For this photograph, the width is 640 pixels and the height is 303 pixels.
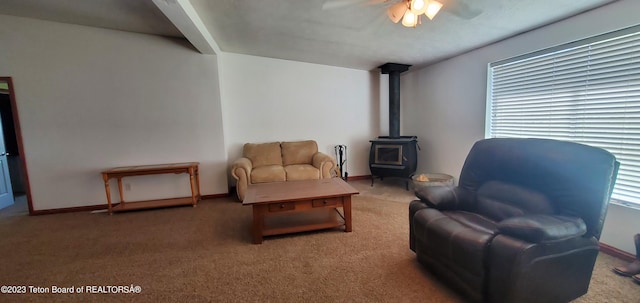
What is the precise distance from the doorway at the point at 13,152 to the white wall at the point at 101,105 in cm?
7

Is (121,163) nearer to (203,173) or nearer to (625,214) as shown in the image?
(203,173)

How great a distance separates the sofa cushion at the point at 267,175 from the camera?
3438 mm

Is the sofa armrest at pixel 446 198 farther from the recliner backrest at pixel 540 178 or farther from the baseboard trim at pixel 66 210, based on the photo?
the baseboard trim at pixel 66 210

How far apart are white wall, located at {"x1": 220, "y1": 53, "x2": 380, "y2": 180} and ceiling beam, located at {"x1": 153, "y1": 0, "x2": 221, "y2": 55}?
0.76 metres

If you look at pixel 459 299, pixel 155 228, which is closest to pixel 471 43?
pixel 459 299

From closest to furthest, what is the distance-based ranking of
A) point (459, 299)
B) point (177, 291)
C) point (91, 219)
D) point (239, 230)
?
point (459, 299)
point (177, 291)
point (239, 230)
point (91, 219)

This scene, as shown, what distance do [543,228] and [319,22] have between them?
8.56 feet

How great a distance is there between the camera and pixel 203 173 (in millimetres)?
3703

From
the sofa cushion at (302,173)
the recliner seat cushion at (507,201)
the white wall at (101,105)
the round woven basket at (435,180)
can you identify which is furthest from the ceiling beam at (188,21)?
the round woven basket at (435,180)

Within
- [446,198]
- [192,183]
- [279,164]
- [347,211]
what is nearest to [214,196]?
[192,183]

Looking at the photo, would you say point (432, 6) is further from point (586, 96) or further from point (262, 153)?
point (262, 153)

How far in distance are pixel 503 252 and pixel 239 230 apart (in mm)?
2355

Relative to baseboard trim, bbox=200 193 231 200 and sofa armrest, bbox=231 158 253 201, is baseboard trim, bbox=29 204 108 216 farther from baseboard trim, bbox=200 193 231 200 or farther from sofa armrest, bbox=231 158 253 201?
sofa armrest, bbox=231 158 253 201

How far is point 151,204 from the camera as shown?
3.30 meters
